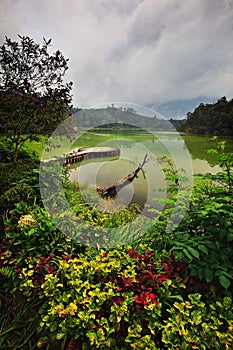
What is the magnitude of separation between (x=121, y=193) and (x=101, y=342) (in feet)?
8.73

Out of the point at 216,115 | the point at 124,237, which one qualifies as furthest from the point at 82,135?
the point at 216,115

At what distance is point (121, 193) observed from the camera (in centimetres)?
350

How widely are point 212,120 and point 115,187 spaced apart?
3720 millimetres

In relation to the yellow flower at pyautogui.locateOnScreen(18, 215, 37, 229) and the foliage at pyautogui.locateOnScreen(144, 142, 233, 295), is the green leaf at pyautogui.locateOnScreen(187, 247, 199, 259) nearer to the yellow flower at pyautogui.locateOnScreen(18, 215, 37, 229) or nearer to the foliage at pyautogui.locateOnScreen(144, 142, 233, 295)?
the foliage at pyautogui.locateOnScreen(144, 142, 233, 295)

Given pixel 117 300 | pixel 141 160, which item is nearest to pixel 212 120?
pixel 141 160

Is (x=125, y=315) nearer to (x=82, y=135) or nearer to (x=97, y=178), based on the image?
(x=82, y=135)

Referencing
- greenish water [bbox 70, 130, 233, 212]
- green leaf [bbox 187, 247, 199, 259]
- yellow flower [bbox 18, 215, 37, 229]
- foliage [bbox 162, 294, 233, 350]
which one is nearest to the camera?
foliage [bbox 162, 294, 233, 350]

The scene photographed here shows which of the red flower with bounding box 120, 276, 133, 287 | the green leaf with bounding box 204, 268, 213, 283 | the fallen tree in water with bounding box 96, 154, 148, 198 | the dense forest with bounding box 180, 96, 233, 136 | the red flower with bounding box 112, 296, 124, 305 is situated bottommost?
the red flower with bounding box 112, 296, 124, 305

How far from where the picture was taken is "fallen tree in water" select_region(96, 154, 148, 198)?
303 centimetres

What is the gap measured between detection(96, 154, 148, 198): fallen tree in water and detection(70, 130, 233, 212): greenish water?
8 cm

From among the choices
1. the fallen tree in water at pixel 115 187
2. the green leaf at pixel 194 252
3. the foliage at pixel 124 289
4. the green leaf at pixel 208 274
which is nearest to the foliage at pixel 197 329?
the foliage at pixel 124 289

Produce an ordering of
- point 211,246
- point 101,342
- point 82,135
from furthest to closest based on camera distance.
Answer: point 82,135, point 211,246, point 101,342

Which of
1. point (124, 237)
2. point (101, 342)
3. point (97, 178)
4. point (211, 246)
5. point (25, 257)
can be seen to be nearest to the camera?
point (101, 342)

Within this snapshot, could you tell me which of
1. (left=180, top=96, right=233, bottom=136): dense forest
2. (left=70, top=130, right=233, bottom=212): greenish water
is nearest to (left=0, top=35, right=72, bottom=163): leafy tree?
(left=70, top=130, right=233, bottom=212): greenish water
